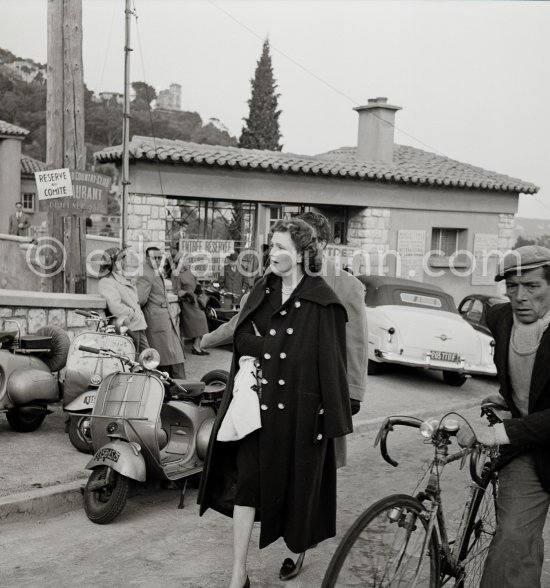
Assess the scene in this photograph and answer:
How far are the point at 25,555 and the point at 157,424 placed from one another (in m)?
1.18

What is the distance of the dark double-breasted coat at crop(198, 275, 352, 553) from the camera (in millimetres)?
3740

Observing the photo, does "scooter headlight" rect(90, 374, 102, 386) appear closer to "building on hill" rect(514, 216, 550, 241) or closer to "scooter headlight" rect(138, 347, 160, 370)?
"scooter headlight" rect(138, 347, 160, 370)

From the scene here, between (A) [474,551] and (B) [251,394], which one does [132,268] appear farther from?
(A) [474,551]

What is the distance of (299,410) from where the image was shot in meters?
3.74

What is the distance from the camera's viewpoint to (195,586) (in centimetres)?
404

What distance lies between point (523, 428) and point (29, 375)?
4536 mm

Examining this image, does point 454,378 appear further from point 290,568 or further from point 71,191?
point 290,568

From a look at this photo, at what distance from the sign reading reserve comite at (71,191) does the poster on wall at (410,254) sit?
11.0 metres

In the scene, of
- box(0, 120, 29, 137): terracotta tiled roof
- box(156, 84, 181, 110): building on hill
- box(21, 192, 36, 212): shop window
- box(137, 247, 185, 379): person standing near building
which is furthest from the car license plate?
box(156, 84, 181, 110): building on hill

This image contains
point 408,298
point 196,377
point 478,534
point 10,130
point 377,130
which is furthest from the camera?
point 10,130

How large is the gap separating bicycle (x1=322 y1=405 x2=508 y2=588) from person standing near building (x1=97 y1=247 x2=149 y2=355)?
4754mm

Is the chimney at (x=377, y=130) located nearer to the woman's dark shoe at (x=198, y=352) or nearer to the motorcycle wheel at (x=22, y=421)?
the woman's dark shoe at (x=198, y=352)

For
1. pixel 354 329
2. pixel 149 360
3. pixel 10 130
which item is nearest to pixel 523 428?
pixel 354 329

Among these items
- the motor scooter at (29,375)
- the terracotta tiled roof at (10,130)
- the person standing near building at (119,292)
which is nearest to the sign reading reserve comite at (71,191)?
the person standing near building at (119,292)
